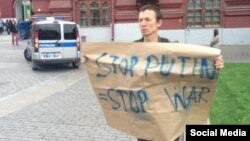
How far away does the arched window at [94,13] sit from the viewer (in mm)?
24562

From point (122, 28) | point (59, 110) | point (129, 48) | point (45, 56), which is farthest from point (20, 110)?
point (122, 28)

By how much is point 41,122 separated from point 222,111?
11.3ft

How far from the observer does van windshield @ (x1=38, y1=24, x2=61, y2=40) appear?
15.1 meters

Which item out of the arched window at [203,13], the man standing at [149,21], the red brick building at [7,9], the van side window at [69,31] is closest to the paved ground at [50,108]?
the van side window at [69,31]

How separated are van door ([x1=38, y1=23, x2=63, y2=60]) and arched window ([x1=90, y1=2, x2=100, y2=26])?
30.7 ft

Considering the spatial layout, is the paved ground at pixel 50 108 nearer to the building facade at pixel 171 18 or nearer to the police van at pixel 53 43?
the police van at pixel 53 43

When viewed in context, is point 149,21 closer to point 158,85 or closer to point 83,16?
point 158,85

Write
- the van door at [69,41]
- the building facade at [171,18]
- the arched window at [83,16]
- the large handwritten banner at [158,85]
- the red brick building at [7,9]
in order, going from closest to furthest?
the large handwritten banner at [158,85], the van door at [69,41], the building facade at [171,18], the arched window at [83,16], the red brick building at [7,9]

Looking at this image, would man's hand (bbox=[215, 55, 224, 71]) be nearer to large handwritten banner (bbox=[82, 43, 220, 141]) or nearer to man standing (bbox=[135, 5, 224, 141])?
large handwritten banner (bbox=[82, 43, 220, 141])

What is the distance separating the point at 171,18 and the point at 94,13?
470cm

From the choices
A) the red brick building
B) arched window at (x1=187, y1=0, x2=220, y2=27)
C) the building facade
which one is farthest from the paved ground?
the red brick building

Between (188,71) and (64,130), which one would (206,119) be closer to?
(188,71)

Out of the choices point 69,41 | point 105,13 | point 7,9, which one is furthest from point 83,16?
point 7,9

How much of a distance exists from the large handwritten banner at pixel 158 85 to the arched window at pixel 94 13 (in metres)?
21.0
